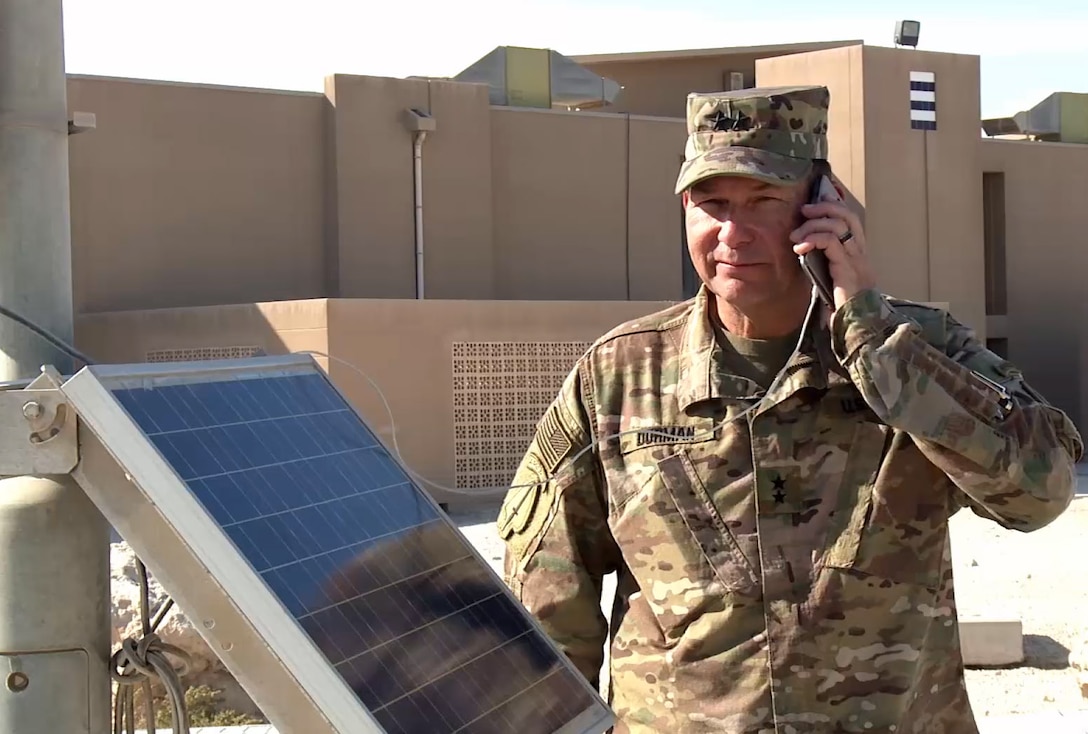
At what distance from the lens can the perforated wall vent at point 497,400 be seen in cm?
1319

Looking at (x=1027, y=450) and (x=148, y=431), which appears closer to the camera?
(x=148, y=431)

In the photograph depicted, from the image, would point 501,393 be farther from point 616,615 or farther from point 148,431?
point 148,431

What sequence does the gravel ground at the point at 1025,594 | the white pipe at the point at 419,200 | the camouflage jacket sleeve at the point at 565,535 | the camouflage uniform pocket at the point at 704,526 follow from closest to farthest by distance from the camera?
the camouflage uniform pocket at the point at 704,526
the camouflage jacket sleeve at the point at 565,535
the gravel ground at the point at 1025,594
the white pipe at the point at 419,200

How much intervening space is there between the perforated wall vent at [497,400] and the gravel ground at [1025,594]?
63 centimetres

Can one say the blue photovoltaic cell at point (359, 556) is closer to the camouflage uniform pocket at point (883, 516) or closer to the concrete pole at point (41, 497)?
the concrete pole at point (41, 497)

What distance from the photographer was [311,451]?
6.82 feet

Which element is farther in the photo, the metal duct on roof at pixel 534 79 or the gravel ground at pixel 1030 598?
the metal duct on roof at pixel 534 79

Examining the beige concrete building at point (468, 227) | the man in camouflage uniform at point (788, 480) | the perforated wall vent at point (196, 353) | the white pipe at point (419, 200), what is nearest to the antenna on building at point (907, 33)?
the beige concrete building at point (468, 227)

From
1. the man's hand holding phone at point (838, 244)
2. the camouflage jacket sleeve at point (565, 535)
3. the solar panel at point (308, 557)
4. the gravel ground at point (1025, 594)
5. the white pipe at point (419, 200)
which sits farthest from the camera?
the white pipe at point (419, 200)

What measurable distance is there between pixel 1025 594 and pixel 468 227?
31.2 ft

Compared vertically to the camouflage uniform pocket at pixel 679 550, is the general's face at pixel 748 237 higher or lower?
higher

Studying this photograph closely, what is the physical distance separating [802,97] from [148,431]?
1291 millimetres

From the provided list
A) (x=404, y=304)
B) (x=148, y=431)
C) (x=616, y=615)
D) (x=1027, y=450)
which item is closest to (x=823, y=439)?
(x=1027, y=450)

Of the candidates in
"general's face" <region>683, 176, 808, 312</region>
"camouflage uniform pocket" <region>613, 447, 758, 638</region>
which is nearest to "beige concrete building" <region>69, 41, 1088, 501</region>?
"camouflage uniform pocket" <region>613, 447, 758, 638</region>
